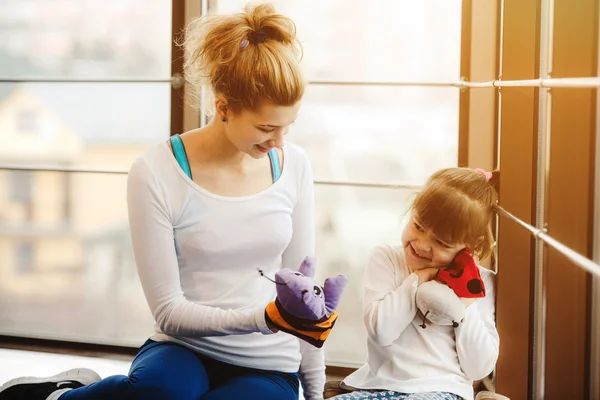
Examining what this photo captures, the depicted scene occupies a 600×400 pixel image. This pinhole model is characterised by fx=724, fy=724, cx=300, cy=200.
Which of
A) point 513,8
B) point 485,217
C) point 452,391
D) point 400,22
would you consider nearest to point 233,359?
point 452,391

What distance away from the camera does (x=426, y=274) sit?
61.2 inches

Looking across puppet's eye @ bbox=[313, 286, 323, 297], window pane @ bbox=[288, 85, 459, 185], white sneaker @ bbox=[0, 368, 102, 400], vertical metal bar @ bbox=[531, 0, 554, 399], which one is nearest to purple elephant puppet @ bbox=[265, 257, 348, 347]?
puppet's eye @ bbox=[313, 286, 323, 297]

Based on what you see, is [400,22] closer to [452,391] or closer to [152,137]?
[152,137]

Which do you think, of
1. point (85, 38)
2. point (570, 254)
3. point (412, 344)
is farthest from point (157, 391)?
point (85, 38)

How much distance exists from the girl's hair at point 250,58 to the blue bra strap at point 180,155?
133mm

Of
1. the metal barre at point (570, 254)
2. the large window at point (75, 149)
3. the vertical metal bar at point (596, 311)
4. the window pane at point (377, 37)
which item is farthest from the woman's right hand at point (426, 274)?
the large window at point (75, 149)

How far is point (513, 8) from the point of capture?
159 cm

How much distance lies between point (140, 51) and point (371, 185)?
0.85 meters

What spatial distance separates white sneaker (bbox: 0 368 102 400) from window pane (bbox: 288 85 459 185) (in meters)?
0.95

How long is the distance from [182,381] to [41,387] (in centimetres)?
39

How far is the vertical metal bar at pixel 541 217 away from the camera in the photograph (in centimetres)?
128

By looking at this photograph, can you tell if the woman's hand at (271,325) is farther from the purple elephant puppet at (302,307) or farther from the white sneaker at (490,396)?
the white sneaker at (490,396)

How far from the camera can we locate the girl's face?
5.01ft

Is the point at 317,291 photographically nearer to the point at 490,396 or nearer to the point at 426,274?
the point at 426,274
